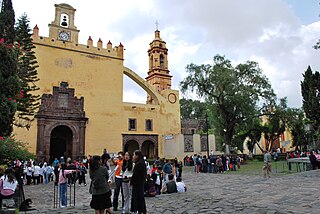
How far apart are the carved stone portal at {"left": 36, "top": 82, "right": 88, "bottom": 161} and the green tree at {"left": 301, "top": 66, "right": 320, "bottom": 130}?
1932 cm

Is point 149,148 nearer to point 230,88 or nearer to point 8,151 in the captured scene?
point 230,88

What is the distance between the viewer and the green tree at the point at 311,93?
59.5 ft

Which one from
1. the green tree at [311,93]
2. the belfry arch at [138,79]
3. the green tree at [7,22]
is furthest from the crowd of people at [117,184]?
the belfry arch at [138,79]

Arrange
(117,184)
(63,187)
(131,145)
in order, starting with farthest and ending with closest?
(131,145) → (63,187) → (117,184)

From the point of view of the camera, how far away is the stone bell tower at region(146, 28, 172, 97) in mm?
42688

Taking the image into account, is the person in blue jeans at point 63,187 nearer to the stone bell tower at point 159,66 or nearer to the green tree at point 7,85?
the green tree at point 7,85

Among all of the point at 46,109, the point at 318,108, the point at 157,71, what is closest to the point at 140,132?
the point at 46,109

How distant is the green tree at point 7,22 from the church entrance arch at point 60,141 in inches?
620

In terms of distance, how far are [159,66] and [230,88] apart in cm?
1924

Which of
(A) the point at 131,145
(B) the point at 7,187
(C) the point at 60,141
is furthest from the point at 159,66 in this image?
(B) the point at 7,187

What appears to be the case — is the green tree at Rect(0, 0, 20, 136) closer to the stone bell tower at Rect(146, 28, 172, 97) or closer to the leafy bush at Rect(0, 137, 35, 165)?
the leafy bush at Rect(0, 137, 35, 165)

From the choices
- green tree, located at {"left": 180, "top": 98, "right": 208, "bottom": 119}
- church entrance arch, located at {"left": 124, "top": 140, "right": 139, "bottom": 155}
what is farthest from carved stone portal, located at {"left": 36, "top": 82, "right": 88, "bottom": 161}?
green tree, located at {"left": 180, "top": 98, "right": 208, "bottom": 119}

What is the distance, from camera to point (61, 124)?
26766 millimetres

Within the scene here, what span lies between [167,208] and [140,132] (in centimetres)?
2437
